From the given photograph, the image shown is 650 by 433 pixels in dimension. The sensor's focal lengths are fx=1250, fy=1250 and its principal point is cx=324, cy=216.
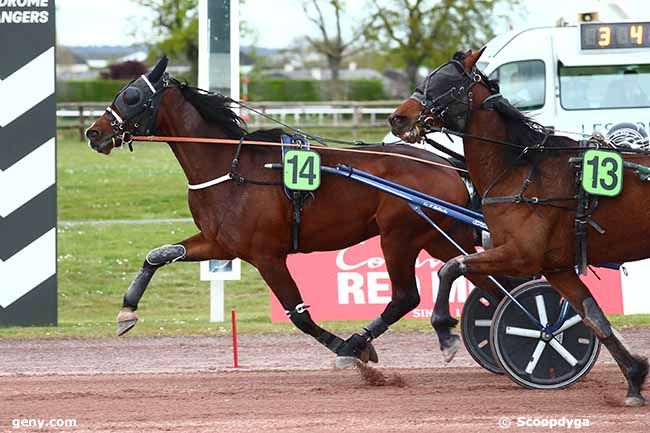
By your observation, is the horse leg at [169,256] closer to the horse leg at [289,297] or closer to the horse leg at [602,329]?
the horse leg at [289,297]

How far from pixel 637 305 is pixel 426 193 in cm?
426

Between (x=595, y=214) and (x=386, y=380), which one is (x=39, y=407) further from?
(x=595, y=214)

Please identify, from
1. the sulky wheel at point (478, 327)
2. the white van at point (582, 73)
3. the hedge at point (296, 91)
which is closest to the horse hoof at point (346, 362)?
the sulky wheel at point (478, 327)

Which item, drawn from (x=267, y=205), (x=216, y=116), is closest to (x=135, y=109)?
(x=216, y=116)

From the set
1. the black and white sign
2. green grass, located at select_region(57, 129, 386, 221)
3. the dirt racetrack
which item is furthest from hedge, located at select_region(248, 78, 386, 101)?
the dirt racetrack

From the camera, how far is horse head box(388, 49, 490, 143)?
24.1 ft

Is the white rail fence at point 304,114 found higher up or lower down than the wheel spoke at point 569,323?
higher up

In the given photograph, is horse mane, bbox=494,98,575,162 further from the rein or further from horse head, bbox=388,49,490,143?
the rein

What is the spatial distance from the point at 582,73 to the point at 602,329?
30.2 feet

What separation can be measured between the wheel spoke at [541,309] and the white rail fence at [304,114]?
831 inches

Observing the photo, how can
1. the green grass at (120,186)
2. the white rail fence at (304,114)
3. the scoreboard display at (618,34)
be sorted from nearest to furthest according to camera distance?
the scoreboard display at (618,34) < the green grass at (120,186) < the white rail fence at (304,114)

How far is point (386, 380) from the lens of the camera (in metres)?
8.43

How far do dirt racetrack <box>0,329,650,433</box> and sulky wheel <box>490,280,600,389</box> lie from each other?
130 mm

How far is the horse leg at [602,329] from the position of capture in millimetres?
7371
